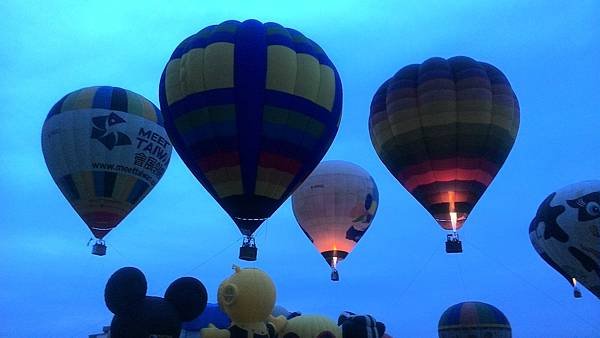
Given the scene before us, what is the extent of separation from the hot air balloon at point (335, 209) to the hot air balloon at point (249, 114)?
19.1 feet

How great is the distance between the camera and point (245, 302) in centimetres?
986

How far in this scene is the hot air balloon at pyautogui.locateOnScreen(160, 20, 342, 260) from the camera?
12.2 meters

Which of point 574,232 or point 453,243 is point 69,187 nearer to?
point 453,243

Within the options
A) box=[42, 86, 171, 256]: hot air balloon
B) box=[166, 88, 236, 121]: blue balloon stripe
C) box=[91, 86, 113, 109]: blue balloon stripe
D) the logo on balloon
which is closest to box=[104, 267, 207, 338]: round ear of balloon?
box=[166, 88, 236, 121]: blue balloon stripe

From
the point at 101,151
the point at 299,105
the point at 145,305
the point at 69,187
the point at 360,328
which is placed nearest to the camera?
the point at 145,305

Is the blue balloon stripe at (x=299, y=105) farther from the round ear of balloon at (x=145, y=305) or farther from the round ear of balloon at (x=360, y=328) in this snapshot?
the round ear of balloon at (x=360, y=328)

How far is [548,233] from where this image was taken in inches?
744

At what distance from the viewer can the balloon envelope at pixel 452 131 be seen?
1511 centimetres

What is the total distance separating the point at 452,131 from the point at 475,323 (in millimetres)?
7989

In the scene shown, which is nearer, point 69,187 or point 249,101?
point 249,101

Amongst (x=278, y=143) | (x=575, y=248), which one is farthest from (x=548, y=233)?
(x=278, y=143)

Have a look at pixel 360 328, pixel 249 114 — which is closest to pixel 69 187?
pixel 249 114

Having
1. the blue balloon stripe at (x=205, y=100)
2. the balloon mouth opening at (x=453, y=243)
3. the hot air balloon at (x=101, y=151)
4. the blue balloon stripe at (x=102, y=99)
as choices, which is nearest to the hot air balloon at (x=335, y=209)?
the balloon mouth opening at (x=453, y=243)

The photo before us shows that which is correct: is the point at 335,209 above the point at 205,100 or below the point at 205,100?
below
